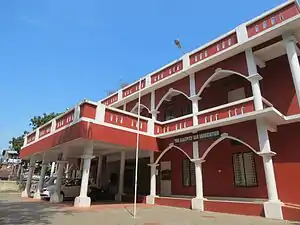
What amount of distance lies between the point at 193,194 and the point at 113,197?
6.19 metres

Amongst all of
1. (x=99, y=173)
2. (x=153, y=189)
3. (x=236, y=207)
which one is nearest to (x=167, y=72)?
(x=153, y=189)

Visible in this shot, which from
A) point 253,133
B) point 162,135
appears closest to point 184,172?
point 162,135

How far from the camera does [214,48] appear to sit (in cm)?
1244

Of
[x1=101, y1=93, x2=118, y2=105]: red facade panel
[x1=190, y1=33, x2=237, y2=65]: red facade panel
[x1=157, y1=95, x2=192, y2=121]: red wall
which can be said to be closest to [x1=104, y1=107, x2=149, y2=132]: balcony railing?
[x1=157, y1=95, x2=192, y2=121]: red wall

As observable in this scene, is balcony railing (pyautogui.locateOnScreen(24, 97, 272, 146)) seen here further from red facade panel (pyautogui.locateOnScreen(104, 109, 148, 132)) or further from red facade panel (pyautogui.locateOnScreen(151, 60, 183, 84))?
red facade panel (pyautogui.locateOnScreen(151, 60, 183, 84))

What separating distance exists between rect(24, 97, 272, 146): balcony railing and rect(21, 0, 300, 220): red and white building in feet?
0.16

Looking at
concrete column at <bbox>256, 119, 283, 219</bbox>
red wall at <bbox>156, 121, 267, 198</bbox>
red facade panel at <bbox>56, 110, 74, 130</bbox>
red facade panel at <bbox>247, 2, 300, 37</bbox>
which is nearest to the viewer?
concrete column at <bbox>256, 119, 283, 219</bbox>

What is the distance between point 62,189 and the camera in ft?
49.3

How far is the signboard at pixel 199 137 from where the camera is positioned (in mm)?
11719

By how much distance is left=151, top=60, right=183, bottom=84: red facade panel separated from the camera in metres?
14.2

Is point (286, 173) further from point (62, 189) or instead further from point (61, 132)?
point (62, 189)

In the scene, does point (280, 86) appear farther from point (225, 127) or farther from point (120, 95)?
point (120, 95)

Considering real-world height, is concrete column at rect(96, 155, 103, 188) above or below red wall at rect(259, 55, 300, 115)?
below

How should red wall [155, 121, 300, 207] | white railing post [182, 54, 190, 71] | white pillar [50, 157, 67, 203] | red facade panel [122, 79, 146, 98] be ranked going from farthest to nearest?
red facade panel [122, 79, 146, 98] → white pillar [50, 157, 67, 203] → white railing post [182, 54, 190, 71] → red wall [155, 121, 300, 207]
